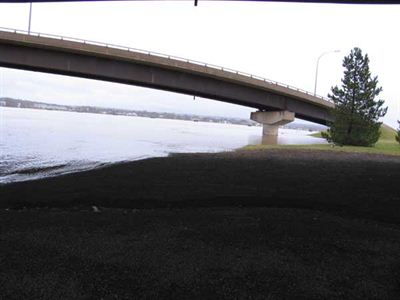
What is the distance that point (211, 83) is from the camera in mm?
51312

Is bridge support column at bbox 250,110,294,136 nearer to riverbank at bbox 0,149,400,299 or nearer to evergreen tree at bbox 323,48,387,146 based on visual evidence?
evergreen tree at bbox 323,48,387,146

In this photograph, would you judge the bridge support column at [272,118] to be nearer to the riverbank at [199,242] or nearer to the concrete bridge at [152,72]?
the concrete bridge at [152,72]

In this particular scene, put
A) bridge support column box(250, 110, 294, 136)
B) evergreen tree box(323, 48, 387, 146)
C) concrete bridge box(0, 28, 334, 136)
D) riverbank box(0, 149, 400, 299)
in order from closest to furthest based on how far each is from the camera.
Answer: riverbank box(0, 149, 400, 299) < evergreen tree box(323, 48, 387, 146) < concrete bridge box(0, 28, 334, 136) < bridge support column box(250, 110, 294, 136)

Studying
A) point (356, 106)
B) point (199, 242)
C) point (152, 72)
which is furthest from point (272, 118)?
point (199, 242)

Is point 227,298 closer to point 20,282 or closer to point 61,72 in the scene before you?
point 20,282

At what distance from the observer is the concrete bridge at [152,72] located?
4056 centimetres

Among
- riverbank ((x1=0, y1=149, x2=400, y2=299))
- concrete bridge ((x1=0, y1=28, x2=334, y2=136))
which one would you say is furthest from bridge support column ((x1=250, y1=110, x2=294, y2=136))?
riverbank ((x1=0, y1=149, x2=400, y2=299))

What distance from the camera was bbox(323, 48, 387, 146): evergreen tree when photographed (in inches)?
1280

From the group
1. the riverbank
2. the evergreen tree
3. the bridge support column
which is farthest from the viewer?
the bridge support column

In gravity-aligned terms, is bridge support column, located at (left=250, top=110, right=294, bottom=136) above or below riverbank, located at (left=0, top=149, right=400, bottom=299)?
above

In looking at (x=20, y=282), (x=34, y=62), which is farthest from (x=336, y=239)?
(x=34, y=62)

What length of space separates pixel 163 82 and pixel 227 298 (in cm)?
4472

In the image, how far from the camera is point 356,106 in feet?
108

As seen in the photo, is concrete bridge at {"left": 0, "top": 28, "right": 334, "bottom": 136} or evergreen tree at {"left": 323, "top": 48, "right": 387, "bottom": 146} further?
concrete bridge at {"left": 0, "top": 28, "right": 334, "bottom": 136}
